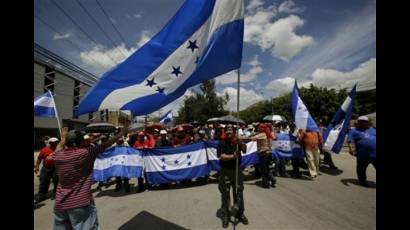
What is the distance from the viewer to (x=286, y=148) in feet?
31.6

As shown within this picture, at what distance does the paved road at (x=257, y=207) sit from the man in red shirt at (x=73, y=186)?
2.17m

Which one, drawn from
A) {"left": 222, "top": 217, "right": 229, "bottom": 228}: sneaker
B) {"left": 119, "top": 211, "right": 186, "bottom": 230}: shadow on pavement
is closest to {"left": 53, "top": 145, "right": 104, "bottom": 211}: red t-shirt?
{"left": 119, "top": 211, "right": 186, "bottom": 230}: shadow on pavement

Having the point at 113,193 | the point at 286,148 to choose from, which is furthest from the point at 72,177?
the point at 286,148

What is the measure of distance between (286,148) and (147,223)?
619 cm

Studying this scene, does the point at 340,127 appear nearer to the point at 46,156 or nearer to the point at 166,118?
the point at 46,156

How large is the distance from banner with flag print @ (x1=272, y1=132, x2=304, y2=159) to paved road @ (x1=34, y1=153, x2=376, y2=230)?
49.9 inches

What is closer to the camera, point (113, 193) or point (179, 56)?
point (179, 56)

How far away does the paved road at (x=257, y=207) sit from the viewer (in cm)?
504

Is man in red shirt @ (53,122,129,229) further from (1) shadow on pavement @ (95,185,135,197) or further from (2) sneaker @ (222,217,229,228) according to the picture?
(1) shadow on pavement @ (95,185,135,197)

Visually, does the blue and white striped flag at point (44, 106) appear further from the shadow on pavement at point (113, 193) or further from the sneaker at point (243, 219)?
the sneaker at point (243, 219)
